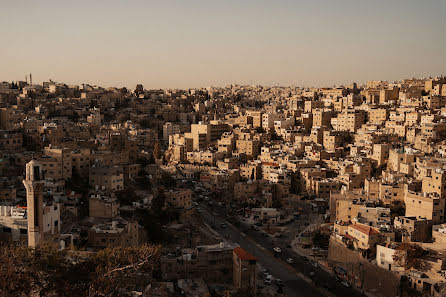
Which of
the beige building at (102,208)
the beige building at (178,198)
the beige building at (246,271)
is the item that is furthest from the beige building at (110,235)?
the beige building at (178,198)

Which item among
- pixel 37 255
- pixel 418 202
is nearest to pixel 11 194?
pixel 37 255

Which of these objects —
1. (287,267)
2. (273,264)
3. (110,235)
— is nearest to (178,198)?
(273,264)

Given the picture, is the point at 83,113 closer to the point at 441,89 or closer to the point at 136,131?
the point at 136,131

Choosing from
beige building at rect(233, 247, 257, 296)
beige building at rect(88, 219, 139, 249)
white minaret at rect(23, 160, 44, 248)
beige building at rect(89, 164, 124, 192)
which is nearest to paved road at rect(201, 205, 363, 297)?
beige building at rect(233, 247, 257, 296)

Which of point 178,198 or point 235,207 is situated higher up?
point 178,198

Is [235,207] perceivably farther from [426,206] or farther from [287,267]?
[426,206]

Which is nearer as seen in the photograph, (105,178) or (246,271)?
(246,271)
